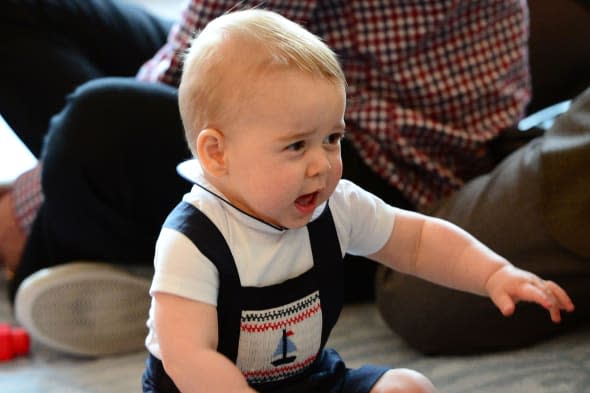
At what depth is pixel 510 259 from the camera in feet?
3.28

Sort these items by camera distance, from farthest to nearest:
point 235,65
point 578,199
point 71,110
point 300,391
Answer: point 71,110 < point 578,199 < point 300,391 < point 235,65

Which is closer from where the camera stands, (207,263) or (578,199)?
(207,263)

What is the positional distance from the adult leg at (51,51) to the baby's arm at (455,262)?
0.69 metres

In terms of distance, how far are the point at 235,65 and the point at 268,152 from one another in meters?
0.08

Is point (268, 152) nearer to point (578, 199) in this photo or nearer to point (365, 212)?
point (365, 212)

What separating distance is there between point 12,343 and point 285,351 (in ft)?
1.86

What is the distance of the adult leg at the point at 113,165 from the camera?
1.06 metres

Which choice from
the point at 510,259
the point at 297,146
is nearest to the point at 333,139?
the point at 297,146

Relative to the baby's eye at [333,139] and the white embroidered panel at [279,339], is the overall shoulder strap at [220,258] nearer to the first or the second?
the white embroidered panel at [279,339]

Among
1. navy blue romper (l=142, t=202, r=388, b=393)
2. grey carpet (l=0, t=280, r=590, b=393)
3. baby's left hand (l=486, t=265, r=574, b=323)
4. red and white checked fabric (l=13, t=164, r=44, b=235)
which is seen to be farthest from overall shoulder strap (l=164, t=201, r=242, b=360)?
red and white checked fabric (l=13, t=164, r=44, b=235)

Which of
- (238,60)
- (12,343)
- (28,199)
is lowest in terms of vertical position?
(12,343)

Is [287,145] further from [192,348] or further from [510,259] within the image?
[510,259]

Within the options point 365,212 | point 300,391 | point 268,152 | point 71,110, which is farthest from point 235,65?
point 71,110

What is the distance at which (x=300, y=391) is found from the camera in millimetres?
784
